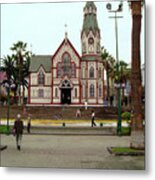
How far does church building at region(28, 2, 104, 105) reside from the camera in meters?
5.04

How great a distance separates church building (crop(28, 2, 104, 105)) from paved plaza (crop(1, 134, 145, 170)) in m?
0.39

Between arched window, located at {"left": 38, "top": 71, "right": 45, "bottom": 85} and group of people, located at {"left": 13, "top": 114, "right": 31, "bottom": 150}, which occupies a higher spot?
arched window, located at {"left": 38, "top": 71, "right": 45, "bottom": 85}

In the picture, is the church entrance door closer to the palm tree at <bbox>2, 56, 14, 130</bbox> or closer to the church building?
the church building

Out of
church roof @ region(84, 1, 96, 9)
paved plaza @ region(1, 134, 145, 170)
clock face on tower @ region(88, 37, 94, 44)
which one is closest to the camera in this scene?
paved plaza @ region(1, 134, 145, 170)

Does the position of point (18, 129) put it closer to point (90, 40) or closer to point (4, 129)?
point (4, 129)

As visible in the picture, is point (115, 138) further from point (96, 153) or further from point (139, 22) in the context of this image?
point (139, 22)

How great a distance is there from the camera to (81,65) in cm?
506

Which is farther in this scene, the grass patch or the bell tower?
the grass patch

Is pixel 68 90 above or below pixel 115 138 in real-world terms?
above

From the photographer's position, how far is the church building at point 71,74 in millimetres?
5035

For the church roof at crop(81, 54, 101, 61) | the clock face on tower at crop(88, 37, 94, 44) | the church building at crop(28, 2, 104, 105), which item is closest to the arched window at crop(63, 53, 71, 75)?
the church building at crop(28, 2, 104, 105)

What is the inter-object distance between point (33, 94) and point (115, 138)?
0.99 m

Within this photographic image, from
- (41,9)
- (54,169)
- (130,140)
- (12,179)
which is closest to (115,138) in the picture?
(130,140)

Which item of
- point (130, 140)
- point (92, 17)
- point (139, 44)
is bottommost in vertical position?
point (130, 140)
